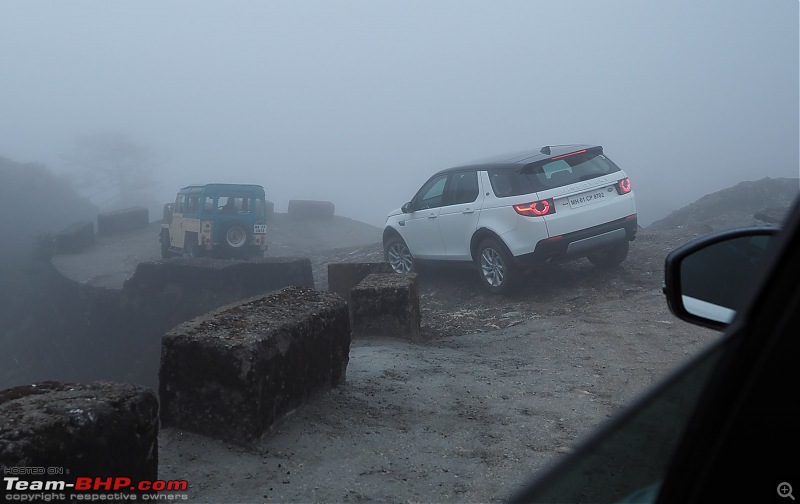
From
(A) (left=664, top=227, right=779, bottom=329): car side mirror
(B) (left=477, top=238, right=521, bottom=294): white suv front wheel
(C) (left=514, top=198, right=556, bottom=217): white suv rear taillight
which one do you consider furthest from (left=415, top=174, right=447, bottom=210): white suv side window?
(A) (left=664, top=227, right=779, bottom=329): car side mirror

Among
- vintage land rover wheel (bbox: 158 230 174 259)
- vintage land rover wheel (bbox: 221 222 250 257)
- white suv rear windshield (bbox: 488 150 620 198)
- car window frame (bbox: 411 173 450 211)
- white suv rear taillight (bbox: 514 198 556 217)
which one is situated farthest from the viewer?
vintage land rover wheel (bbox: 158 230 174 259)

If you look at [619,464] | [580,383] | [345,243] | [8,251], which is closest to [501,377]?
[580,383]

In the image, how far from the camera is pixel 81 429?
302 cm

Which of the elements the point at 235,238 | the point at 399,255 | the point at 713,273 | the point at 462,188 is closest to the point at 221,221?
the point at 235,238

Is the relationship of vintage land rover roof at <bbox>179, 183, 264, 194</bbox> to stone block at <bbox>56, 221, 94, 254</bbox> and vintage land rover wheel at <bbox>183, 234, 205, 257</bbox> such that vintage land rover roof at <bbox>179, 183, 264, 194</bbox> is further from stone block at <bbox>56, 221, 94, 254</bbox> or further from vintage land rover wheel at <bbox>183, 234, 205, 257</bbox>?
stone block at <bbox>56, 221, 94, 254</bbox>

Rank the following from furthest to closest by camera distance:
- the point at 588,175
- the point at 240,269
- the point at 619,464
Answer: the point at 240,269, the point at 588,175, the point at 619,464

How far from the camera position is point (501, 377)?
6457mm

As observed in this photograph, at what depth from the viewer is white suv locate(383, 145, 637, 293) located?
9344 millimetres

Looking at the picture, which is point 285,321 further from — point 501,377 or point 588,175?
point 588,175

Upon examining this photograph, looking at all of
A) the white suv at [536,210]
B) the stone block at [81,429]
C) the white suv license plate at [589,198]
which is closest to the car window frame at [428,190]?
the white suv at [536,210]

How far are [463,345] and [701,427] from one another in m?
7.44

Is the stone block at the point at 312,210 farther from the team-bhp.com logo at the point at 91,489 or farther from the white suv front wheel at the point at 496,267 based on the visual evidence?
the team-bhp.com logo at the point at 91,489
